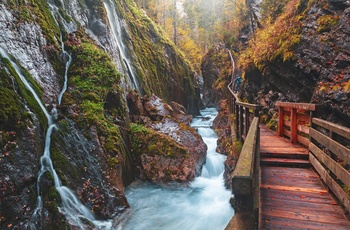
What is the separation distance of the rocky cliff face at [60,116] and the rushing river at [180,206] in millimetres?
616

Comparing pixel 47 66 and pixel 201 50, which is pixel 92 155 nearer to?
pixel 47 66

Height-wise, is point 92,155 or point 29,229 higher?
point 92,155

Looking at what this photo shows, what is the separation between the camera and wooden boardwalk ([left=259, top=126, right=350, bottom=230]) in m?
3.44

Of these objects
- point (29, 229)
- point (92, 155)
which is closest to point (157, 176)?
point (92, 155)

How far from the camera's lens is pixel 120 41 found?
15.0 meters

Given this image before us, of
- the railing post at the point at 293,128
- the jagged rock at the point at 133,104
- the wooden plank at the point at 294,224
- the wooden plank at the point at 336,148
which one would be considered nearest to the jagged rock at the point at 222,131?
the jagged rock at the point at 133,104

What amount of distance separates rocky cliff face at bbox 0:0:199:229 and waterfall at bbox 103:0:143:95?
1.26 m

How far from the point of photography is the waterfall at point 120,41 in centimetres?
1383

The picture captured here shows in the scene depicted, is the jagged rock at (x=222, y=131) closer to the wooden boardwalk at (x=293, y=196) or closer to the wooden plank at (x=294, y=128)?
the wooden plank at (x=294, y=128)

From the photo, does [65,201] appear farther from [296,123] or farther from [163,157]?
[296,123]

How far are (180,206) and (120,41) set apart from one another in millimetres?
10706

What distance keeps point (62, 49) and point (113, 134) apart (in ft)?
12.3

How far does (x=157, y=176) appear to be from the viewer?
359 inches

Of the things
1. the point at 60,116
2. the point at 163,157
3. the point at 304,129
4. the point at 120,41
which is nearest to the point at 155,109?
the point at 163,157
